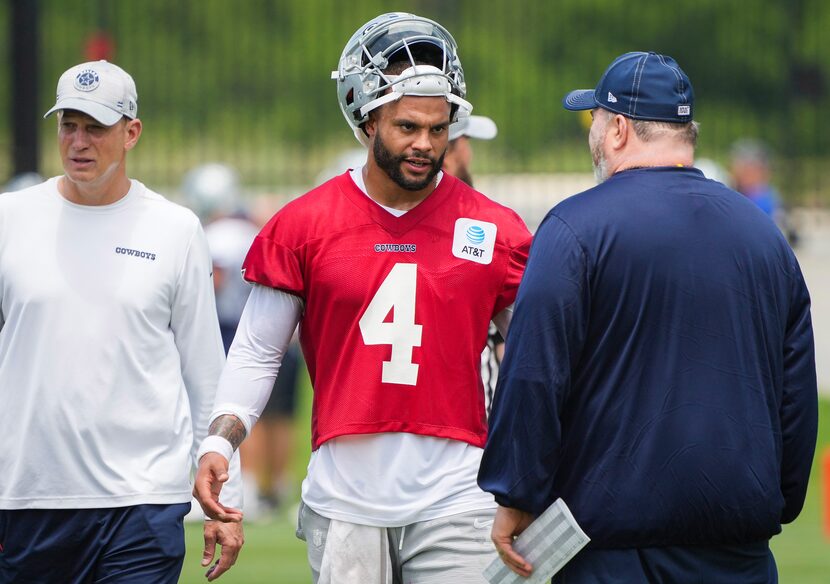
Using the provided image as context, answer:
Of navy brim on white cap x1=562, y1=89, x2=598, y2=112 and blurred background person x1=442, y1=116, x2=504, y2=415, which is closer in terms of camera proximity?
navy brim on white cap x1=562, y1=89, x2=598, y2=112

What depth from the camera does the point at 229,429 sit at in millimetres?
4594

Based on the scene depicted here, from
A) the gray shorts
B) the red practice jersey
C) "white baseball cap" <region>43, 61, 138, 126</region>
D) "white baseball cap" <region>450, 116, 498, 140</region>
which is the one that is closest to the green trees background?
"white baseball cap" <region>450, 116, 498, 140</region>

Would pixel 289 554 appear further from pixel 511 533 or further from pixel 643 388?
pixel 643 388

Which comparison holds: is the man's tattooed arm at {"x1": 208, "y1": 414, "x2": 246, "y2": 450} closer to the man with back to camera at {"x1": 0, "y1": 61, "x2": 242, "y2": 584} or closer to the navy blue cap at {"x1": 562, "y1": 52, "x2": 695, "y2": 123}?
the man with back to camera at {"x1": 0, "y1": 61, "x2": 242, "y2": 584}

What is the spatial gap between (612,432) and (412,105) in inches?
46.7

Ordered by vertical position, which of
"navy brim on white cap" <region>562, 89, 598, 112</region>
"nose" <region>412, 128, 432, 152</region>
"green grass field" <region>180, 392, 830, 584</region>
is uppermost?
"navy brim on white cap" <region>562, 89, 598, 112</region>

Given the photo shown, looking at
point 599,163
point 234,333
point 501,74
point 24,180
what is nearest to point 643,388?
point 599,163

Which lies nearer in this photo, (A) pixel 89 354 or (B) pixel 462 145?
(A) pixel 89 354

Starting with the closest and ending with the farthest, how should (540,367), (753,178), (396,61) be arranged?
(540,367)
(396,61)
(753,178)

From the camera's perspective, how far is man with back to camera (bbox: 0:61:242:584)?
4.79 m

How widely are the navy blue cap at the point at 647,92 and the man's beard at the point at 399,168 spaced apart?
23.8 inches

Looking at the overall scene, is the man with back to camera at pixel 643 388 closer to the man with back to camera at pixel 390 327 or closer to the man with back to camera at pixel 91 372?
the man with back to camera at pixel 390 327

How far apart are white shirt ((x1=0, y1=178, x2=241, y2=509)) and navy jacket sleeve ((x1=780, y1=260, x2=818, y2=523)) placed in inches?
68.7

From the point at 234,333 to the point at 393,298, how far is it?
6.36 meters
